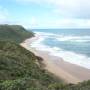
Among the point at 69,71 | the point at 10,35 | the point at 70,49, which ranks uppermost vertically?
the point at 10,35

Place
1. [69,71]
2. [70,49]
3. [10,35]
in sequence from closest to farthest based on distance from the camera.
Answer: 1. [69,71]
2. [70,49]
3. [10,35]

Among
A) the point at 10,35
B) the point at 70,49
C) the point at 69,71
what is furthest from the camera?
the point at 10,35

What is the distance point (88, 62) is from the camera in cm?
3409

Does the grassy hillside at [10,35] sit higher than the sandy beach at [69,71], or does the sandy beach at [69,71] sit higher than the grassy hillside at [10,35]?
the grassy hillside at [10,35]

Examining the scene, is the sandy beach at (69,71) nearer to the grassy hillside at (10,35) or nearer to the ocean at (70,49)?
the ocean at (70,49)

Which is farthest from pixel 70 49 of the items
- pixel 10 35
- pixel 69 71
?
pixel 10 35

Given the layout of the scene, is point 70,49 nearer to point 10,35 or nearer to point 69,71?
point 69,71

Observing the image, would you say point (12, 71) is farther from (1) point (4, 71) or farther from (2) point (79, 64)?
(2) point (79, 64)

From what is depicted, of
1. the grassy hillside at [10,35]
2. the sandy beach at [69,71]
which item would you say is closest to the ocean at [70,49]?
the sandy beach at [69,71]

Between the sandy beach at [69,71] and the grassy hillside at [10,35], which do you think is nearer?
the sandy beach at [69,71]

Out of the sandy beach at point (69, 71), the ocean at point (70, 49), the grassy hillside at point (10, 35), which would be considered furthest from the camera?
the grassy hillside at point (10, 35)

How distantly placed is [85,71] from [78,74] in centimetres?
132

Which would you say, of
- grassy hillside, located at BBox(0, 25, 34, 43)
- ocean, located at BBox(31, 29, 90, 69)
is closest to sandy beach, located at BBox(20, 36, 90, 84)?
ocean, located at BBox(31, 29, 90, 69)

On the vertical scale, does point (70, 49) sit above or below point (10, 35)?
below
